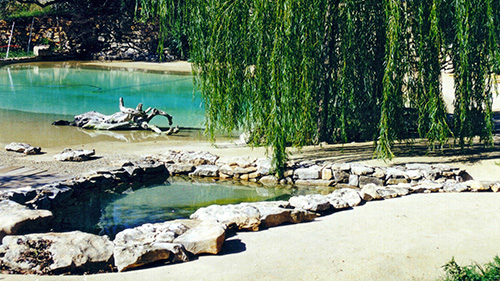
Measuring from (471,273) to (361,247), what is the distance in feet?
4.09

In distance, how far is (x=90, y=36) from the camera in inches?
1236

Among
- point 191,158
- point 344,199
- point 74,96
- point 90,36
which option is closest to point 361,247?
point 344,199

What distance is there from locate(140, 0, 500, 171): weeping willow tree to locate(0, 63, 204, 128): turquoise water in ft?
15.5

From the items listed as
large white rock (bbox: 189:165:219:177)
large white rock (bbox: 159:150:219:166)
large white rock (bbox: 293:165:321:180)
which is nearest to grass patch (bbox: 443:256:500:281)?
large white rock (bbox: 293:165:321:180)

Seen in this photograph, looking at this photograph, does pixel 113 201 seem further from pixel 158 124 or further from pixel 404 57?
pixel 158 124

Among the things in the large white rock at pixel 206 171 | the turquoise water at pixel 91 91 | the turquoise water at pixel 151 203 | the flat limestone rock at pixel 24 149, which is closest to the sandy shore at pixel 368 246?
the turquoise water at pixel 151 203

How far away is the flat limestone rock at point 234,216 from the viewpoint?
6.34m

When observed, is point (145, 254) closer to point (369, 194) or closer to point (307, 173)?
point (369, 194)

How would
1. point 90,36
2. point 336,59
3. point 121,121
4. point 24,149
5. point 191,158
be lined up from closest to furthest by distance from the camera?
1. point 336,59
2. point 191,158
3. point 24,149
4. point 121,121
5. point 90,36

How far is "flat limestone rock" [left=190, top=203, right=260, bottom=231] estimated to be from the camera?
6.34 m

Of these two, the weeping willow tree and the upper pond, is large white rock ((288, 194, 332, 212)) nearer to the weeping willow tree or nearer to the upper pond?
the weeping willow tree

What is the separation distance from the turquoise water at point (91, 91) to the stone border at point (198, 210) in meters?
4.63

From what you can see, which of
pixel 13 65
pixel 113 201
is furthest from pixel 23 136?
pixel 13 65

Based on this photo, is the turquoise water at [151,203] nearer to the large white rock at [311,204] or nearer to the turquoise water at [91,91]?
the large white rock at [311,204]
